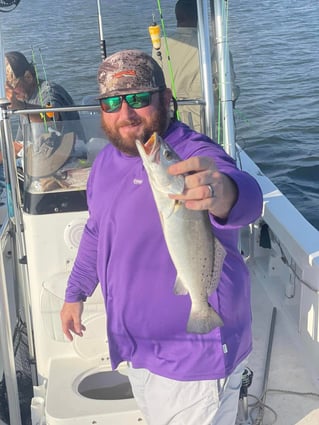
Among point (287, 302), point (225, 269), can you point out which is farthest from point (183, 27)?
point (225, 269)

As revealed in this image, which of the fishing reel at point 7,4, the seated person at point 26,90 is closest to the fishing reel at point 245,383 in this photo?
the seated person at point 26,90

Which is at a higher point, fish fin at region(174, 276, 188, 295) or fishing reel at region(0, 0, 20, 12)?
fishing reel at region(0, 0, 20, 12)

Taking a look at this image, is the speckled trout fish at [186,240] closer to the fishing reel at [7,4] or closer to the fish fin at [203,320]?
the fish fin at [203,320]

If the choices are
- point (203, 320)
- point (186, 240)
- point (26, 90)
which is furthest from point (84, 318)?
point (26, 90)

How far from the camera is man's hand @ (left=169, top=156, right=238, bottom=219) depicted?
5.31 feet

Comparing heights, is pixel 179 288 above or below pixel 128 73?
below

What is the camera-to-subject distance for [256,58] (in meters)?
14.7

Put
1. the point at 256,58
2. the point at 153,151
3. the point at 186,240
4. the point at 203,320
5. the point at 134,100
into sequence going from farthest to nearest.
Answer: the point at 256,58 → the point at 134,100 → the point at 203,320 → the point at 186,240 → the point at 153,151

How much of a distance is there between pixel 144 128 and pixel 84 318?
140cm

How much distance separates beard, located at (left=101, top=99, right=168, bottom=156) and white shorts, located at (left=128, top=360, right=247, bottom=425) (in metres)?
0.87

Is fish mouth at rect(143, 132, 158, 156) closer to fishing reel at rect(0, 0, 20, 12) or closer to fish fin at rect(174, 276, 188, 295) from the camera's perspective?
fish fin at rect(174, 276, 188, 295)

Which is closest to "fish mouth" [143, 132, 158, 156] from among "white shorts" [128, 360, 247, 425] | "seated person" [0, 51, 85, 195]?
"white shorts" [128, 360, 247, 425]

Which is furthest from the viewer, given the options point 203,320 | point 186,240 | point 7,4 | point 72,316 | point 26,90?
point 26,90

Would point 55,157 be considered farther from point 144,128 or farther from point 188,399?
point 188,399
